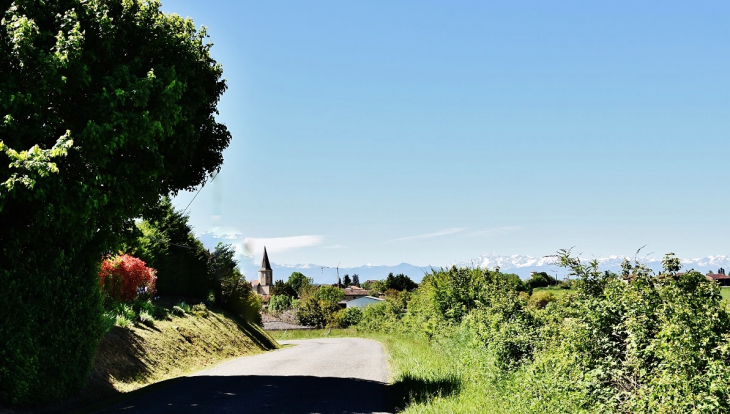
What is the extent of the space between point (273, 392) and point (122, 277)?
478 inches

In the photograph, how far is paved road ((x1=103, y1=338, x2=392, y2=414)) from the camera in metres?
12.1

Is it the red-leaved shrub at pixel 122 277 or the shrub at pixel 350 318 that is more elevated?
the red-leaved shrub at pixel 122 277

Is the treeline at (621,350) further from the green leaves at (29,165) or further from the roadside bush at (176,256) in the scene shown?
the roadside bush at (176,256)

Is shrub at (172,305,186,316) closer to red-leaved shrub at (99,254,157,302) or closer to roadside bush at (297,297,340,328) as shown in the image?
red-leaved shrub at (99,254,157,302)

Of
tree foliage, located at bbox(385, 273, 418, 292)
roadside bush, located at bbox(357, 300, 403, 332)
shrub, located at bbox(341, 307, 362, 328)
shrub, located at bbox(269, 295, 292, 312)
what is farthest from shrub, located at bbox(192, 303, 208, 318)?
tree foliage, located at bbox(385, 273, 418, 292)

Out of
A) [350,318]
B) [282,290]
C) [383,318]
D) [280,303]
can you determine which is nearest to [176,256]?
[383,318]

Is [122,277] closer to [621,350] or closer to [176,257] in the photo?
[176,257]

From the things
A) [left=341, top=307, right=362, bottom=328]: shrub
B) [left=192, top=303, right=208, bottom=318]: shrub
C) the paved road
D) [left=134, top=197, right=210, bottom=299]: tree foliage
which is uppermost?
[left=134, top=197, right=210, bottom=299]: tree foliage

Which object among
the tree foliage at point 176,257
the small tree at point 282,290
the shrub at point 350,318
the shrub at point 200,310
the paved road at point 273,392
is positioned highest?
the tree foliage at point 176,257

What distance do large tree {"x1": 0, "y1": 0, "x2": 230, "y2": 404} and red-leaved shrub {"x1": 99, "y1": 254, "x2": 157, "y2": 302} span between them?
9.32 meters

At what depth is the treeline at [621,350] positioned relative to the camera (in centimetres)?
634

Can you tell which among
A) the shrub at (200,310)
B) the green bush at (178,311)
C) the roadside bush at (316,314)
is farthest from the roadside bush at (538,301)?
the roadside bush at (316,314)

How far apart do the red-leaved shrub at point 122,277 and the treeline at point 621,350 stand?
15888 mm

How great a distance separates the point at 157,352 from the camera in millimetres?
19625
